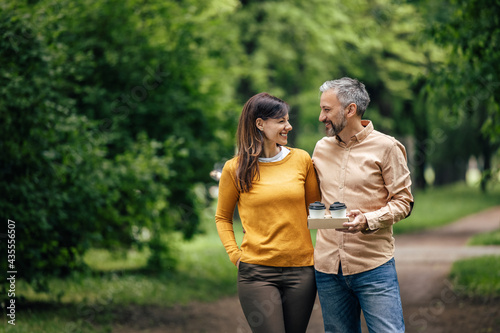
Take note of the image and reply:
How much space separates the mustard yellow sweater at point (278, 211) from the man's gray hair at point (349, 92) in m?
0.40

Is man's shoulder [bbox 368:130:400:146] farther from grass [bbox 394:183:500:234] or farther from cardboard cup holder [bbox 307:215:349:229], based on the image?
grass [bbox 394:183:500:234]

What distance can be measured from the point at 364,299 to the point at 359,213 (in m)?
0.51

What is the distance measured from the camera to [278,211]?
3393 mm

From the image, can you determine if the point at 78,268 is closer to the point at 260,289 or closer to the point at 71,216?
the point at 71,216

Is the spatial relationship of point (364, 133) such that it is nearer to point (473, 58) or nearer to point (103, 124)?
point (473, 58)

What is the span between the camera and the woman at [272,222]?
133 inches

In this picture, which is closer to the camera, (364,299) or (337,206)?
(337,206)

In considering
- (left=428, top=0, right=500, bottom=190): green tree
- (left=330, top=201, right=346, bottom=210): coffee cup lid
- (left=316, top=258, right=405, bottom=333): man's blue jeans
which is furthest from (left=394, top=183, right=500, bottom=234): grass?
(left=330, top=201, right=346, bottom=210): coffee cup lid

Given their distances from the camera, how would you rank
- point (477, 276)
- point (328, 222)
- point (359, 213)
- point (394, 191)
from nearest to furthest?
point (328, 222), point (359, 213), point (394, 191), point (477, 276)

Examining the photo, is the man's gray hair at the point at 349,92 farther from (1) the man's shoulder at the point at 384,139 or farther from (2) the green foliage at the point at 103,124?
(2) the green foliage at the point at 103,124

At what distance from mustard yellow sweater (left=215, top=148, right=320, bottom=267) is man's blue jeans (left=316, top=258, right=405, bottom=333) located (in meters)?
0.21

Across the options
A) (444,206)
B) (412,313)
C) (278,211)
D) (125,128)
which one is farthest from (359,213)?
(444,206)

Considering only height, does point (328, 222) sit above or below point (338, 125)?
below

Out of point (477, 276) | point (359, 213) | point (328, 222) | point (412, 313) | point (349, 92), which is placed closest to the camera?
point (328, 222)
